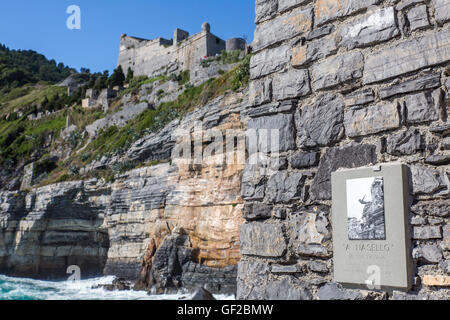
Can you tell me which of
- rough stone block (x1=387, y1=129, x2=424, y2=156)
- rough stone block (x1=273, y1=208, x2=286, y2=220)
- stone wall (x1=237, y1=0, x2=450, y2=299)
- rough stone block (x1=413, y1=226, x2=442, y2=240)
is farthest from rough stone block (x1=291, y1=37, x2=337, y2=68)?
rough stone block (x1=413, y1=226, x2=442, y2=240)

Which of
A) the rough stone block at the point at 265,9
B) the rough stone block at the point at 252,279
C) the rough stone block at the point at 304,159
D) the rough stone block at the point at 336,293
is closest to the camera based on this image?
the rough stone block at the point at 336,293

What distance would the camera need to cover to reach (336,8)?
10.6ft

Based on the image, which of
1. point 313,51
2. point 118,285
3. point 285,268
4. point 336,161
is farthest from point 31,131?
point 336,161

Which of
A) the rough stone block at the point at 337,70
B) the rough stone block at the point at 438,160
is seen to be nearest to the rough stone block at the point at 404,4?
the rough stone block at the point at 337,70

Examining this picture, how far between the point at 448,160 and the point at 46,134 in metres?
48.0

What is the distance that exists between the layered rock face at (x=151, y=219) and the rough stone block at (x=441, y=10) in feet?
50.5

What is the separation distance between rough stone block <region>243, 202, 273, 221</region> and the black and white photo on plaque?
27.5 inches

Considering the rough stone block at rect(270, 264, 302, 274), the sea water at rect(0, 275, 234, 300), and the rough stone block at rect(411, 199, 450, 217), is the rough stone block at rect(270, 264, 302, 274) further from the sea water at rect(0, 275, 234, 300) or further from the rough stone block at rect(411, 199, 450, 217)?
the sea water at rect(0, 275, 234, 300)

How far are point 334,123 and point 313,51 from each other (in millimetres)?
633

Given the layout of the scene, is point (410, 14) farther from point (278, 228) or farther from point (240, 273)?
point (240, 273)

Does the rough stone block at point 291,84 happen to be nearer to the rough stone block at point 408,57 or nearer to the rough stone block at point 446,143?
the rough stone block at point 408,57

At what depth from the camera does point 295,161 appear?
330cm

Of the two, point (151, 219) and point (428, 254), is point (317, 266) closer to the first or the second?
point (428, 254)

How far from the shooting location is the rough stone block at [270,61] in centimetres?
356
